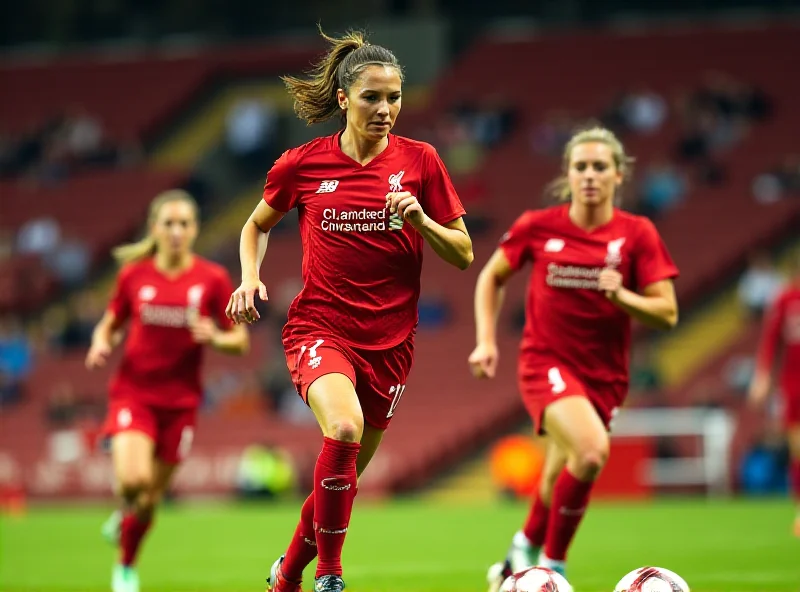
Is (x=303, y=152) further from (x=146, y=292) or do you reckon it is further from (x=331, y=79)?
(x=146, y=292)

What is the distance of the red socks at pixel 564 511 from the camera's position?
8.61 metres

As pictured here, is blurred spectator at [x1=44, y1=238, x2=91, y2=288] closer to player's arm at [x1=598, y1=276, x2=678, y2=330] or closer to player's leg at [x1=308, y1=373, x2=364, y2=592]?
player's arm at [x1=598, y1=276, x2=678, y2=330]

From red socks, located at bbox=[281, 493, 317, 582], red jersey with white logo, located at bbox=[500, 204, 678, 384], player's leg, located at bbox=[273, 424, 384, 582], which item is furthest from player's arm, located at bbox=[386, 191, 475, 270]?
red jersey with white logo, located at bbox=[500, 204, 678, 384]

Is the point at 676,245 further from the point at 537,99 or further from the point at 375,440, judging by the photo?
the point at 375,440

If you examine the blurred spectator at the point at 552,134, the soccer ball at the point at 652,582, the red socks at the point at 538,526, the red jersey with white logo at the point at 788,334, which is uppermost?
the blurred spectator at the point at 552,134

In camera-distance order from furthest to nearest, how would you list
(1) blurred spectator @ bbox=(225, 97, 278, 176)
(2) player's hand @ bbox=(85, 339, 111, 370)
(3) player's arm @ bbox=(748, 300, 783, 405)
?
(1) blurred spectator @ bbox=(225, 97, 278, 176)
(3) player's arm @ bbox=(748, 300, 783, 405)
(2) player's hand @ bbox=(85, 339, 111, 370)

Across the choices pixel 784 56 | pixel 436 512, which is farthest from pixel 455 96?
pixel 436 512

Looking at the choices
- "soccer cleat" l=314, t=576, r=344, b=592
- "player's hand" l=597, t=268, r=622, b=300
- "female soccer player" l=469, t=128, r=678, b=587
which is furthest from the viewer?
"female soccer player" l=469, t=128, r=678, b=587

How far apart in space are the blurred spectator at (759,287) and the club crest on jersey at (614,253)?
1577cm

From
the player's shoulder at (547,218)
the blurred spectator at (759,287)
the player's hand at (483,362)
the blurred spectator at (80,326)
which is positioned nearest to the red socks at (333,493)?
the player's hand at (483,362)

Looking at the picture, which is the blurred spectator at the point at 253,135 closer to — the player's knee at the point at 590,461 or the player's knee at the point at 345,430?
the player's knee at the point at 590,461

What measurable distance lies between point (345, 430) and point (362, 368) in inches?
20.6

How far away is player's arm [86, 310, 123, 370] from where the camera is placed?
10586mm

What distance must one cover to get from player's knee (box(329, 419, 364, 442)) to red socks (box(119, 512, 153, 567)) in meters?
3.77
